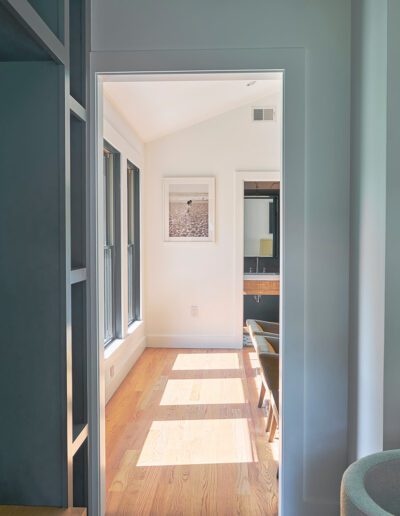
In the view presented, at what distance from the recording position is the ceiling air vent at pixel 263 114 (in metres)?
5.85

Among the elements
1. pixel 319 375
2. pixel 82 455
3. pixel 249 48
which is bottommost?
pixel 82 455

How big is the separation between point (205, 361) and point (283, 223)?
3581 mm

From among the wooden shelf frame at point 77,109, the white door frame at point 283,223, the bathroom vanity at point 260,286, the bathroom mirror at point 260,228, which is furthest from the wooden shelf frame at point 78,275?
the bathroom mirror at point 260,228

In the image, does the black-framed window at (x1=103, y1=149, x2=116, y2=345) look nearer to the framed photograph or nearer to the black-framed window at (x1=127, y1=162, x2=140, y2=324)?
the black-framed window at (x1=127, y1=162, x2=140, y2=324)

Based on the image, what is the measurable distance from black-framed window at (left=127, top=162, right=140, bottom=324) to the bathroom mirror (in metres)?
1.82

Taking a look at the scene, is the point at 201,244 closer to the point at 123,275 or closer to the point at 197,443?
the point at 123,275

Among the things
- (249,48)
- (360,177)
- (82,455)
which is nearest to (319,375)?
(360,177)

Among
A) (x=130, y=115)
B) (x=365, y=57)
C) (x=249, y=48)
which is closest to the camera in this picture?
(x=365, y=57)

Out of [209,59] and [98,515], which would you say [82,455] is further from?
[209,59]

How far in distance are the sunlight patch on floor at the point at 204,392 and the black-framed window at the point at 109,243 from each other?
2.58ft

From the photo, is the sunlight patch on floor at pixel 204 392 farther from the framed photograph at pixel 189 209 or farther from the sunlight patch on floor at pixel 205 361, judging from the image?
the framed photograph at pixel 189 209

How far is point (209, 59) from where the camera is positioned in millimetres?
2016

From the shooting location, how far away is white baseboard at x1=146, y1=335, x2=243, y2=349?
5.98 meters

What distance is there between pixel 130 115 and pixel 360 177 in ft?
10.6
